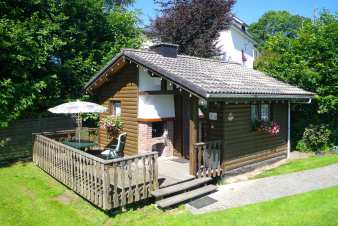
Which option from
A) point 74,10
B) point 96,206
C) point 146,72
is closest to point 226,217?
point 96,206

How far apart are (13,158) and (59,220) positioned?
7233mm

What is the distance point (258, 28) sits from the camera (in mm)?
64312

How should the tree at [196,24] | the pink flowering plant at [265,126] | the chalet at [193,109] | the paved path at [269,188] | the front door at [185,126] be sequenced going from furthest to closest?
1. the tree at [196,24]
2. the front door at [185,126]
3. the pink flowering plant at [265,126]
4. the chalet at [193,109]
5. the paved path at [269,188]

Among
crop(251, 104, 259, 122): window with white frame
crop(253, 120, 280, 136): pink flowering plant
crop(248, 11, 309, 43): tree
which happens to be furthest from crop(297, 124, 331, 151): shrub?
crop(248, 11, 309, 43): tree

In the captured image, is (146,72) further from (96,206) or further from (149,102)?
(96,206)

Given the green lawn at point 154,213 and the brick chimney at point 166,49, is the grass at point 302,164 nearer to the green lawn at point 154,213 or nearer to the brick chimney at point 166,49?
the green lawn at point 154,213

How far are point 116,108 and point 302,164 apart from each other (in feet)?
26.3

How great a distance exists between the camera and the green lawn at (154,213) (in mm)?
7059

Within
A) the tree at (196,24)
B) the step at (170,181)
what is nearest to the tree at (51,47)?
the tree at (196,24)

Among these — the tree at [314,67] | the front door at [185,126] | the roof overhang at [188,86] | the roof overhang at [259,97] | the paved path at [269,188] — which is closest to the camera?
the paved path at [269,188]

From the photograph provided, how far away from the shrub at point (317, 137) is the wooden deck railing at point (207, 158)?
7229 millimetres

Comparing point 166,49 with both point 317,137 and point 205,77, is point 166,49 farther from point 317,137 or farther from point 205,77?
point 317,137

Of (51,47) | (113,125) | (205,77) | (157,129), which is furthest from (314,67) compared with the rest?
(51,47)

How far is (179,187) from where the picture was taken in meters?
8.63
